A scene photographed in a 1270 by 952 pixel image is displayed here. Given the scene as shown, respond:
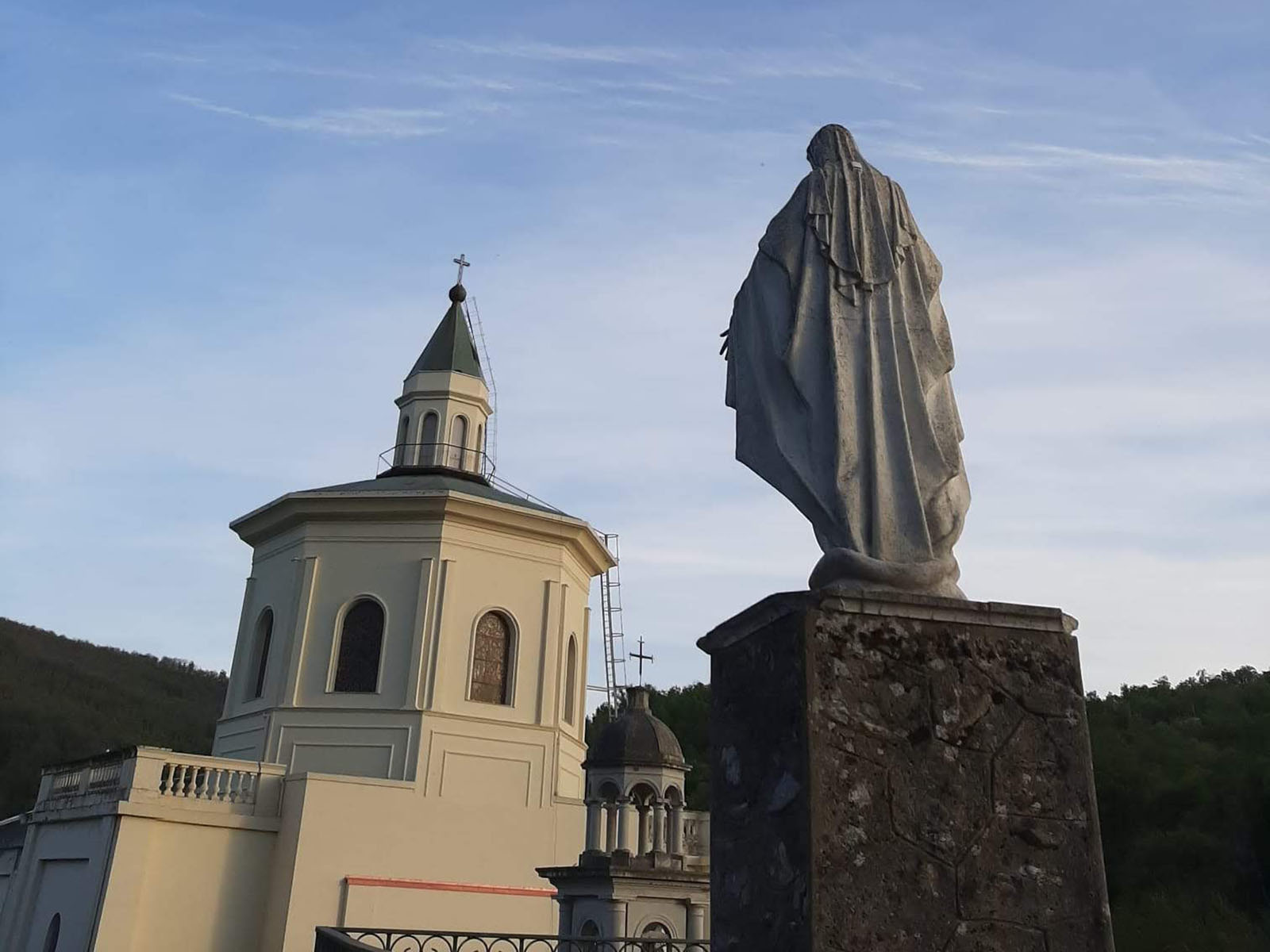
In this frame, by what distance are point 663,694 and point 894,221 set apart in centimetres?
3710

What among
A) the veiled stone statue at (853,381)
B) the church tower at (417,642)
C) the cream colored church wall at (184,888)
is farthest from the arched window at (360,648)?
the veiled stone statue at (853,381)

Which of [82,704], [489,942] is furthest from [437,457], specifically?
[82,704]

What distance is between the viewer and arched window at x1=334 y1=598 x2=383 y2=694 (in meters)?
22.1

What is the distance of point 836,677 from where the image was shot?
3.64 m

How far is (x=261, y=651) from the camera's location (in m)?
23.4

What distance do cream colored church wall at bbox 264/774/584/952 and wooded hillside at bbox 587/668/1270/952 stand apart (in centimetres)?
424

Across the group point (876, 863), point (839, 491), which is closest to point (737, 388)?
point (839, 491)

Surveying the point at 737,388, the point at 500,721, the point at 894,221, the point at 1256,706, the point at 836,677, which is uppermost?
the point at 1256,706

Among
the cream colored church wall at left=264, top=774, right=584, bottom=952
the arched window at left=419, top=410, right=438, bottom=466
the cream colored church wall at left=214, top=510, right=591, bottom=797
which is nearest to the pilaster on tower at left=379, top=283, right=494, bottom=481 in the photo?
the arched window at left=419, top=410, right=438, bottom=466

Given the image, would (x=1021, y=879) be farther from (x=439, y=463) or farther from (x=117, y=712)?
(x=117, y=712)

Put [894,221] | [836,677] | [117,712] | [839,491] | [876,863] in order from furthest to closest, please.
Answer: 1. [117,712]
2. [894,221]
3. [839,491]
4. [836,677]
5. [876,863]

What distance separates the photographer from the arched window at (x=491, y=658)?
22.5 m

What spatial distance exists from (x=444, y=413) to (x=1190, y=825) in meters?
17.4

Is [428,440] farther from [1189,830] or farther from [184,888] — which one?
[1189,830]
